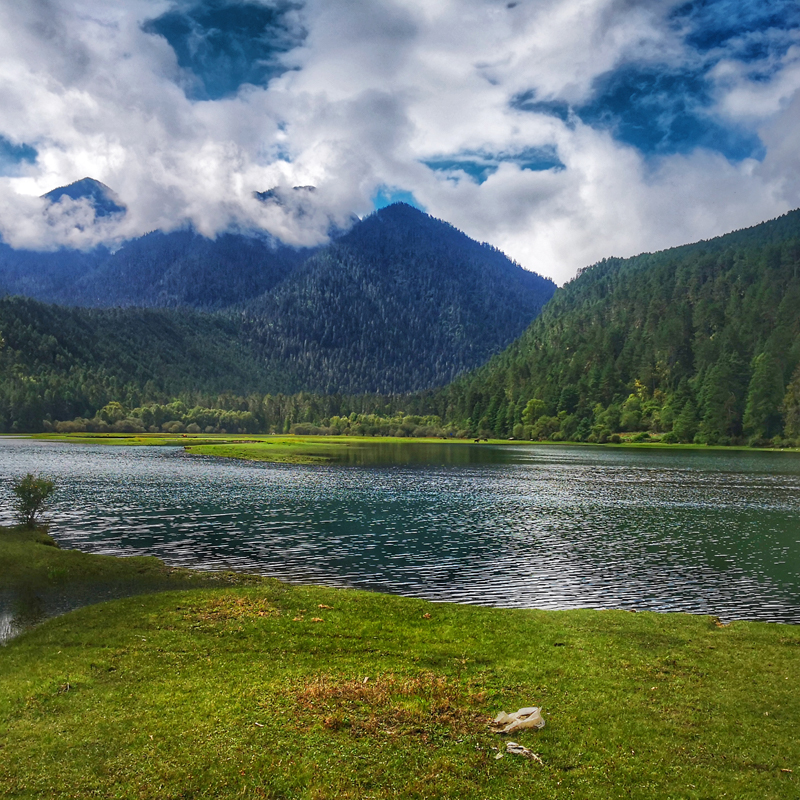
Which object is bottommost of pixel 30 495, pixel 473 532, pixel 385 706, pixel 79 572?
pixel 473 532

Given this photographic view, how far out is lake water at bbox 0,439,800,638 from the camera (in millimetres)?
35969

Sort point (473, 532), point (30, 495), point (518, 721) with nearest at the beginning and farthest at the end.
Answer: point (518, 721) → point (30, 495) → point (473, 532)

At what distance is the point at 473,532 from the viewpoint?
53.3 m

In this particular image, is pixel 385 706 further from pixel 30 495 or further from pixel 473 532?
pixel 30 495

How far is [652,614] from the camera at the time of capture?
28.5m

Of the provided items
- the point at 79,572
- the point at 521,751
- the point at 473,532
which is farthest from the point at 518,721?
the point at 473,532

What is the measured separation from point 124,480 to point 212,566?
54.8m

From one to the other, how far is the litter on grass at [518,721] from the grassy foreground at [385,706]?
10.4 inches

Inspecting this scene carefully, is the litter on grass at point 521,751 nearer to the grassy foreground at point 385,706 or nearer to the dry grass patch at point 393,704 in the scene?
the grassy foreground at point 385,706

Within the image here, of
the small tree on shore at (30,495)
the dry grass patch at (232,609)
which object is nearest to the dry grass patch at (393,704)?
the dry grass patch at (232,609)

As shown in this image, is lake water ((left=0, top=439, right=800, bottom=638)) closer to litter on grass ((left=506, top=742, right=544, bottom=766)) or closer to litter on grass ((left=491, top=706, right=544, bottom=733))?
litter on grass ((left=491, top=706, right=544, bottom=733))

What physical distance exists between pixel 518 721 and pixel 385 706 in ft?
11.6

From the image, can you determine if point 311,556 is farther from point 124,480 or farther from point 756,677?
point 124,480

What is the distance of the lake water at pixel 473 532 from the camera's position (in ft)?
118
